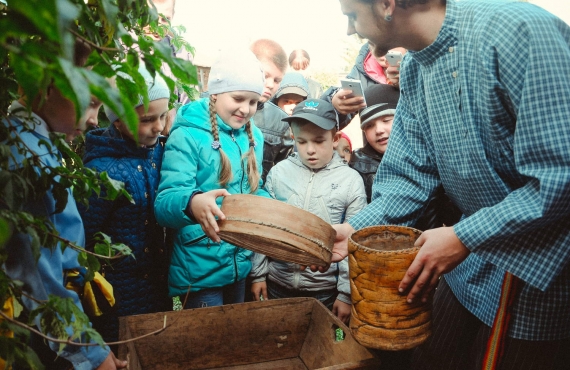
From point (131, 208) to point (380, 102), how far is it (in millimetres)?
1783

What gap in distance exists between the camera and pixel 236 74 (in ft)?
8.59

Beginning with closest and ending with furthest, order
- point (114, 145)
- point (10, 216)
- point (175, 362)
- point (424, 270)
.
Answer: point (10, 216), point (424, 270), point (175, 362), point (114, 145)

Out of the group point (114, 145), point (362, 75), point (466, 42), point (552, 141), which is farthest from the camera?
point (362, 75)

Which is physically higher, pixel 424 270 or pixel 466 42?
pixel 466 42

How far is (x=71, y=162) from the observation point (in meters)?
1.59

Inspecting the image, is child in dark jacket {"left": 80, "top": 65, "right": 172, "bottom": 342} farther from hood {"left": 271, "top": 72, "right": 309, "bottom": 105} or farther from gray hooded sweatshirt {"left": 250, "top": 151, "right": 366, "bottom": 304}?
hood {"left": 271, "top": 72, "right": 309, "bottom": 105}

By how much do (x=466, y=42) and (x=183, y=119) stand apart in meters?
1.54

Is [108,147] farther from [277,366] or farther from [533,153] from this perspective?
[533,153]

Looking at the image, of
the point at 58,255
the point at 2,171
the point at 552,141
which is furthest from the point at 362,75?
the point at 2,171

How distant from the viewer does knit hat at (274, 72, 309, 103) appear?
13.1 ft

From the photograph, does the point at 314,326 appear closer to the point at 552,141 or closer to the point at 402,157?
the point at 402,157

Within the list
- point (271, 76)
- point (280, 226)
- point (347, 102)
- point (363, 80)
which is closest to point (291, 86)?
point (271, 76)

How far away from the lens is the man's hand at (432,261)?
4.66 feet

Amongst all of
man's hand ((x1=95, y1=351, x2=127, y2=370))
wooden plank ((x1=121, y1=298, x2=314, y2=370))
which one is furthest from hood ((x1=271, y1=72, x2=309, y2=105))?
man's hand ((x1=95, y1=351, x2=127, y2=370))
